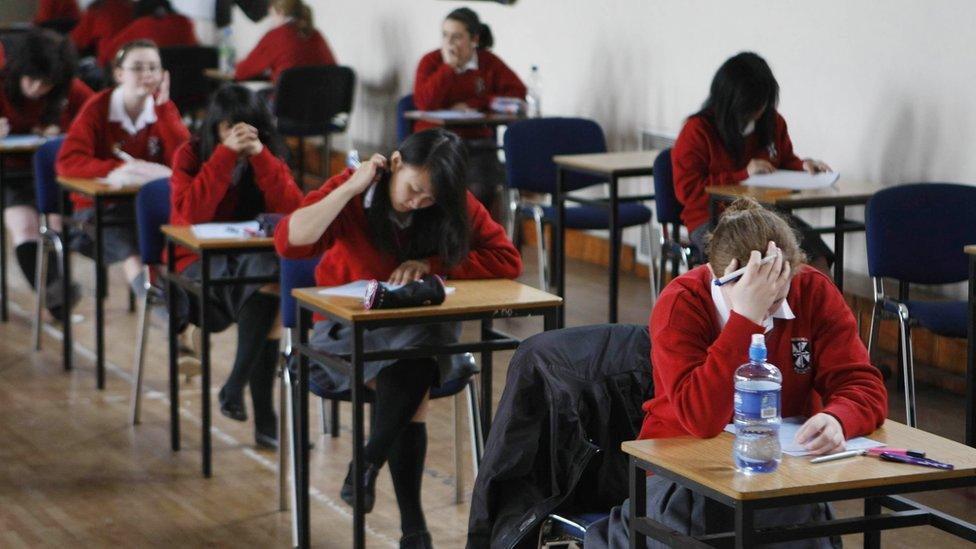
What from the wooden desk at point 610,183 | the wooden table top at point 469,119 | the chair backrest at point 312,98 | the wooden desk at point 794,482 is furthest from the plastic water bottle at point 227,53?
the wooden desk at point 794,482

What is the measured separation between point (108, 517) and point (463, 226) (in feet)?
4.30

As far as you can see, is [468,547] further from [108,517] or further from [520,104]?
[520,104]

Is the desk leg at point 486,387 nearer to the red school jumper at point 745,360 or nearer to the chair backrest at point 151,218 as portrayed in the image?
the red school jumper at point 745,360

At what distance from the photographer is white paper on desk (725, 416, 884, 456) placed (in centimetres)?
229

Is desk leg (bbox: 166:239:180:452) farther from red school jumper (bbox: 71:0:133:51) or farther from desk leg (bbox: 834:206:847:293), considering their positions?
red school jumper (bbox: 71:0:133:51)

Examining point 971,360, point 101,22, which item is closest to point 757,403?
point 971,360

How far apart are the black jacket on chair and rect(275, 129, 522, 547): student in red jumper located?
0.87 m

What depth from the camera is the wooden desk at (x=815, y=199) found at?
486 cm

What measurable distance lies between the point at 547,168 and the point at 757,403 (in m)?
3.94

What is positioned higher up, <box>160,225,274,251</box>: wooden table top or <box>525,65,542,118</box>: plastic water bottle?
<box>525,65,542,118</box>: plastic water bottle

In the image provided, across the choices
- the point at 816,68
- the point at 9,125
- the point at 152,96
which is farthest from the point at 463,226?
the point at 9,125

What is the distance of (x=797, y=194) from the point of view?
195 inches

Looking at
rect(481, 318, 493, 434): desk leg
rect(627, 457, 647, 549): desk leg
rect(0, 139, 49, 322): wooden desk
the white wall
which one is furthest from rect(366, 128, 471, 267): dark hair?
rect(0, 139, 49, 322): wooden desk

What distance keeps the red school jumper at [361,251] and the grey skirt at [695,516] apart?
135 cm
